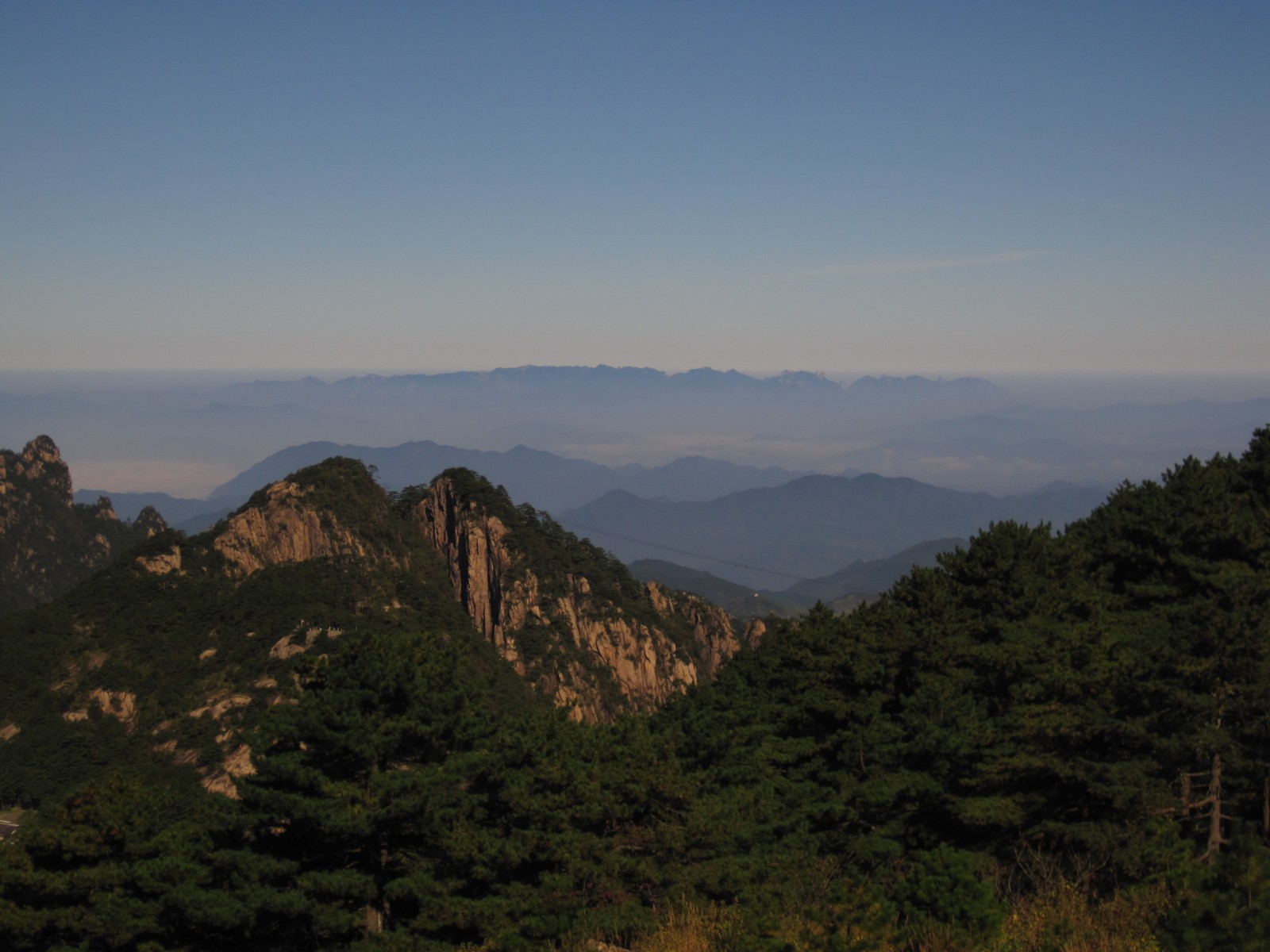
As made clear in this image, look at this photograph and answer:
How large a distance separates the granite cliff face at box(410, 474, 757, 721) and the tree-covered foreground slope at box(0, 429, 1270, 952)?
133ft

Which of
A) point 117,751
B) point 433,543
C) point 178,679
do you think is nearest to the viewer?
point 117,751

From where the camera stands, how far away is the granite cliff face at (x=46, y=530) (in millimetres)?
116188

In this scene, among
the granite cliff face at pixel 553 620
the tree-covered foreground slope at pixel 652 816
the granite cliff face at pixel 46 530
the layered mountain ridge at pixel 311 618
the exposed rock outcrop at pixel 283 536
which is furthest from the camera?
the granite cliff face at pixel 46 530

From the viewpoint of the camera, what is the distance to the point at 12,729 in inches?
2026

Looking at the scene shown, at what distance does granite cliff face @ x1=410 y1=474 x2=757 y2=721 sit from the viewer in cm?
6262

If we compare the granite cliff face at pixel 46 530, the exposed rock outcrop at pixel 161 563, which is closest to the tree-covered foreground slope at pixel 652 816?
the exposed rock outcrop at pixel 161 563

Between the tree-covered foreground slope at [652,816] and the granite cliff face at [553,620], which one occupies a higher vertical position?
the tree-covered foreground slope at [652,816]

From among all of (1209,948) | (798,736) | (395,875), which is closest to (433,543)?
(798,736)

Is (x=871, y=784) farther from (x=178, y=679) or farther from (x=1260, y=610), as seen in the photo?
(x=178, y=679)

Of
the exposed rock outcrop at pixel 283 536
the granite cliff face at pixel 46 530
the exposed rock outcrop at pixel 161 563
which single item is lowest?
the granite cliff face at pixel 46 530

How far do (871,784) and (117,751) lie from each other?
42.9 metres

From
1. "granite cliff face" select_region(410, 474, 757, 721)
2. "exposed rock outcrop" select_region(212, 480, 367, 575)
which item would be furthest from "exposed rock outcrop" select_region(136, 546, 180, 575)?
"granite cliff face" select_region(410, 474, 757, 721)

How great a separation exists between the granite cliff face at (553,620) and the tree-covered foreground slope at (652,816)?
133 feet

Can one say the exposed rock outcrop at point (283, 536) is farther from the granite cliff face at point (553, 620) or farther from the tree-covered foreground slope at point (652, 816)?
the tree-covered foreground slope at point (652, 816)
